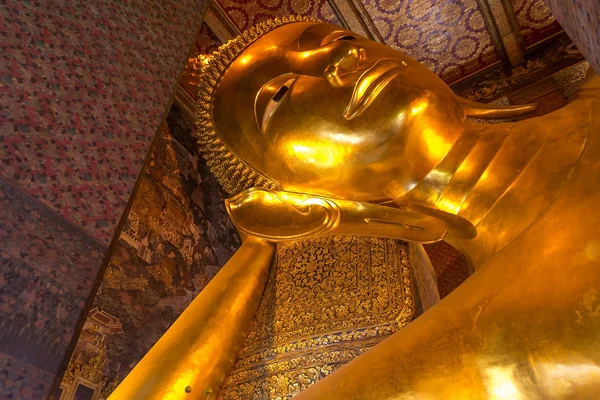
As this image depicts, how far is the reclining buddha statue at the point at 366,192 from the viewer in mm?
1192

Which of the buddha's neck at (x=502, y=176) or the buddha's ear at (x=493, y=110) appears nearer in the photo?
the buddha's neck at (x=502, y=176)

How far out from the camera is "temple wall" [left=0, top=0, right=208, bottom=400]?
86cm

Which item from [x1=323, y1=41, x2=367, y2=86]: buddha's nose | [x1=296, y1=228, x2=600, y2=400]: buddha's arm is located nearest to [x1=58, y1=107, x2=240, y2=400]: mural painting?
[x1=323, y1=41, x2=367, y2=86]: buddha's nose

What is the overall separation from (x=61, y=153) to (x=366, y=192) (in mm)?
1017

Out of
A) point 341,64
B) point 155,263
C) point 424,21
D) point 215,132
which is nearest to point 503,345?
point 341,64

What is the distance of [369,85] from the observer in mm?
1773

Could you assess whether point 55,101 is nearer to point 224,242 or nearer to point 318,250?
point 318,250

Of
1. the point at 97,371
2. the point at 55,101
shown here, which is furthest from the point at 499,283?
the point at 97,371

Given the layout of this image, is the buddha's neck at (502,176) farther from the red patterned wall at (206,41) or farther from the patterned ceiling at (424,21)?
the red patterned wall at (206,41)

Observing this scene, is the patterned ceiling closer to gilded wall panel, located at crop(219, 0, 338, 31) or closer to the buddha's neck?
gilded wall panel, located at crop(219, 0, 338, 31)

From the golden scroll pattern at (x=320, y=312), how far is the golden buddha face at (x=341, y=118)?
0.21m

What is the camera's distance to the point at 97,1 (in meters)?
1.25

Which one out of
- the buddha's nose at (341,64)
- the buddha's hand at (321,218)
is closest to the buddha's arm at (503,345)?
the buddha's hand at (321,218)

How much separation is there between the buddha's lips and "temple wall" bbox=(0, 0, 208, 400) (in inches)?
25.0
